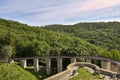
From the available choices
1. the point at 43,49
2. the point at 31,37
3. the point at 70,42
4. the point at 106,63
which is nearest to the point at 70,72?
the point at 106,63

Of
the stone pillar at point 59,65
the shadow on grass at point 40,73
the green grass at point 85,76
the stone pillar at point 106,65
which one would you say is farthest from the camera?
the stone pillar at point 59,65

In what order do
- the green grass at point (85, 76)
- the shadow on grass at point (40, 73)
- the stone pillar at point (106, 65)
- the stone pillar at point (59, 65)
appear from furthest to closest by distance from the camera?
the stone pillar at point (59, 65)
the shadow on grass at point (40, 73)
the stone pillar at point (106, 65)
the green grass at point (85, 76)

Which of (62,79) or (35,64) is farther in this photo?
(35,64)

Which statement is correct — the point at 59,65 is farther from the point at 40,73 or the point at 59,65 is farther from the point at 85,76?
the point at 85,76

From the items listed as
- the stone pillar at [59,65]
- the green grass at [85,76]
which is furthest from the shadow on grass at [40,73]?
the green grass at [85,76]

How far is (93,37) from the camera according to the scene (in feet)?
573

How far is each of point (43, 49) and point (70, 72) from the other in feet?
141

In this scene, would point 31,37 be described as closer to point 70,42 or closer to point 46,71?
point 70,42

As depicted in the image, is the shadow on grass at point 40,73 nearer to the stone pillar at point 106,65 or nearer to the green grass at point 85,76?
the stone pillar at point 106,65

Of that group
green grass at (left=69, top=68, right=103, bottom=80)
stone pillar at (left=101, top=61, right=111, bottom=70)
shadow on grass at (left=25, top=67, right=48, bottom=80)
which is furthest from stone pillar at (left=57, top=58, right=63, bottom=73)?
green grass at (left=69, top=68, right=103, bottom=80)

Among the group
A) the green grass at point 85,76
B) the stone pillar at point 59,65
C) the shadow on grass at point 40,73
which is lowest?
the shadow on grass at point 40,73

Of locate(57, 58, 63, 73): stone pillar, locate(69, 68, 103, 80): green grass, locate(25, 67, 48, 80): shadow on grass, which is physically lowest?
locate(25, 67, 48, 80): shadow on grass

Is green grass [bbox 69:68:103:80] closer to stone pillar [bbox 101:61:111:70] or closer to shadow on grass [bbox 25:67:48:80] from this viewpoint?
stone pillar [bbox 101:61:111:70]

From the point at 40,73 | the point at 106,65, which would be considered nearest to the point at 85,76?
the point at 106,65
